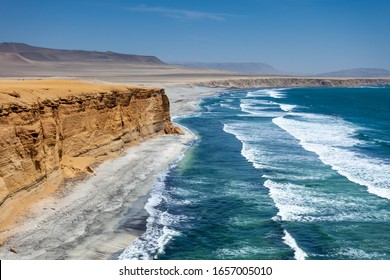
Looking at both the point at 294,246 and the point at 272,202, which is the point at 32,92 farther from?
the point at 294,246

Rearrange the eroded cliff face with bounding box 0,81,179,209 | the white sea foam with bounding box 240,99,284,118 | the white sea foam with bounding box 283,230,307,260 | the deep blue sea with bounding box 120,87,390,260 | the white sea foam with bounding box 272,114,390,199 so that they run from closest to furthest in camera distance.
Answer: the white sea foam with bounding box 283,230,307,260 < the deep blue sea with bounding box 120,87,390,260 < the eroded cliff face with bounding box 0,81,179,209 < the white sea foam with bounding box 272,114,390,199 < the white sea foam with bounding box 240,99,284,118

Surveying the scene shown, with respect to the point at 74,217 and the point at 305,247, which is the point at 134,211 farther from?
the point at 305,247

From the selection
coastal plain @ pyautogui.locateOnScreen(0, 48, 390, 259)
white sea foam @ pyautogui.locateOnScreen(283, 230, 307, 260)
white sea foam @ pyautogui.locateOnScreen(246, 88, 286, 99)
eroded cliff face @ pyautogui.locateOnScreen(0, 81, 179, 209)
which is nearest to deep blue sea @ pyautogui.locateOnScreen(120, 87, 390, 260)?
white sea foam @ pyautogui.locateOnScreen(283, 230, 307, 260)

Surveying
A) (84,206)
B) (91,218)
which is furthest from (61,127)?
(91,218)

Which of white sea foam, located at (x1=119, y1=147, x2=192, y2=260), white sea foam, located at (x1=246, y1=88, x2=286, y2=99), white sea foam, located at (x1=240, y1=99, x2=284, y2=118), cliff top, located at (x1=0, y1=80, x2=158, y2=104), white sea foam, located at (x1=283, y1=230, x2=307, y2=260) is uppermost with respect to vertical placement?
cliff top, located at (x1=0, y1=80, x2=158, y2=104)

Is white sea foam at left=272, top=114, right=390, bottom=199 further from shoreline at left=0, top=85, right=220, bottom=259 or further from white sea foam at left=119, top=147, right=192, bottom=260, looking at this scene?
shoreline at left=0, top=85, right=220, bottom=259

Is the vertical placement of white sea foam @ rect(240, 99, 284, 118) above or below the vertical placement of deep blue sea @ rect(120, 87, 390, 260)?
above
